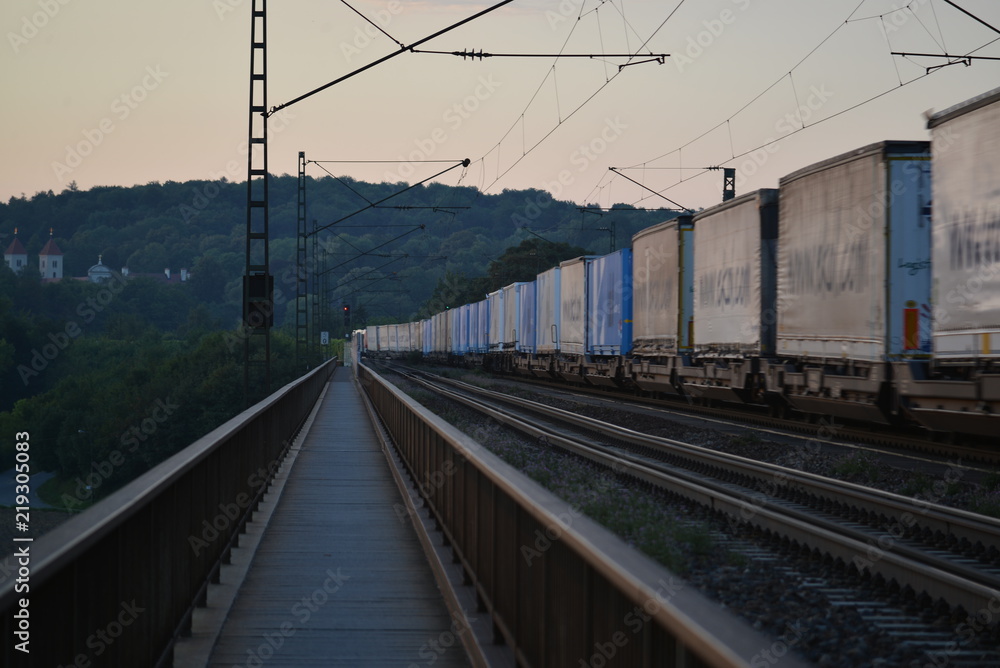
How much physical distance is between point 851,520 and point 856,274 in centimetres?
678

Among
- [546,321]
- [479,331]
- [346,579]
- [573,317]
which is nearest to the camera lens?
[346,579]

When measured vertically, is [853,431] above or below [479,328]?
A: below

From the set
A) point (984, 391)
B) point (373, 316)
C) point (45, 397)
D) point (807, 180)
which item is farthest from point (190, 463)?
point (373, 316)

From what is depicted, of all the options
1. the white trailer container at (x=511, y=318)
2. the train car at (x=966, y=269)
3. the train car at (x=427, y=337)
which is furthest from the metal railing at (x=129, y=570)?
the train car at (x=427, y=337)

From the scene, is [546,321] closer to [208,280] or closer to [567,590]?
[567,590]

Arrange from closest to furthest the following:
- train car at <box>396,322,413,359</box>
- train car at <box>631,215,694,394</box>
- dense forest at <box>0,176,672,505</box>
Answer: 1. train car at <box>631,215,694,394</box>
2. dense forest at <box>0,176,672,505</box>
3. train car at <box>396,322,413,359</box>

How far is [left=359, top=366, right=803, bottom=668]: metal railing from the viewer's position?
238cm

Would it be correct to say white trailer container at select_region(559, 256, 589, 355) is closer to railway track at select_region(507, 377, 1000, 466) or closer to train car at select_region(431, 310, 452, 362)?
railway track at select_region(507, 377, 1000, 466)

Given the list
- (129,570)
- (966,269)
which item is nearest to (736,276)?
(966,269)

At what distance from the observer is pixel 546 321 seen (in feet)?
133

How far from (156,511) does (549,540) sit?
1955mm

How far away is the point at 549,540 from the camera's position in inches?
166

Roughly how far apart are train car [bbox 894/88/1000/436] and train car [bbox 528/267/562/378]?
81.0ft

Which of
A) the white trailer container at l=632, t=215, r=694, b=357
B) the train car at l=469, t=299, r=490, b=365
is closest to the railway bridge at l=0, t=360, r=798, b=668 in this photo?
the white trailer container at l=632, t=215, r=694, b=357
